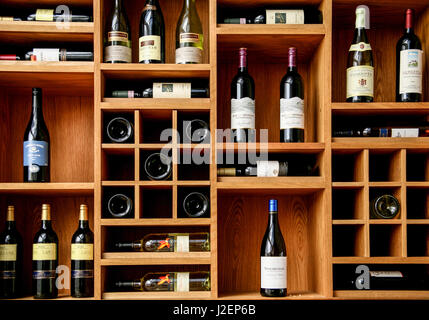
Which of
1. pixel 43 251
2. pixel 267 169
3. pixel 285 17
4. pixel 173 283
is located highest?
pixel 285 17

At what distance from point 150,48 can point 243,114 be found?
362 mm

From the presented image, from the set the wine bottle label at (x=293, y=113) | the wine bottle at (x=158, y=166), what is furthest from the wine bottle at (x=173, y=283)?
the wine bottle label at (x=293, y=113)

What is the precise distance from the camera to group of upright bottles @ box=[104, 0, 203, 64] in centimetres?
176

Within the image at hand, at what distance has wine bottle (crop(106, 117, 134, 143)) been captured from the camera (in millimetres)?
1757

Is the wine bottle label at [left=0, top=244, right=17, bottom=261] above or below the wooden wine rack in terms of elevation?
below

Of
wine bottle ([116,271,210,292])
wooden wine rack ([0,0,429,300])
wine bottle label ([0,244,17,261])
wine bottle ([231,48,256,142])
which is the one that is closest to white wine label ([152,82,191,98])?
wooden wine rack ([0,0,429,300])

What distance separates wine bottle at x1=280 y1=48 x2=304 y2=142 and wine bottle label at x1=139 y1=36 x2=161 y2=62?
1.40ft

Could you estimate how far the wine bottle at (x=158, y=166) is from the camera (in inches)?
69.1

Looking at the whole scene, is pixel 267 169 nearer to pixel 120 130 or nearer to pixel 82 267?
pixel 120 130

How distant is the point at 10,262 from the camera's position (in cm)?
175

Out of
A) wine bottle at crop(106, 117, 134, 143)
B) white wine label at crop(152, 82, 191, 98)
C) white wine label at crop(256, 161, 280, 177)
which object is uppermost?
white wine label at crop(152, 82, 191, 98)

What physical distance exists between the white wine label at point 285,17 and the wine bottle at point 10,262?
1.04 m

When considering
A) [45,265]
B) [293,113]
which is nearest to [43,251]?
[45,265]

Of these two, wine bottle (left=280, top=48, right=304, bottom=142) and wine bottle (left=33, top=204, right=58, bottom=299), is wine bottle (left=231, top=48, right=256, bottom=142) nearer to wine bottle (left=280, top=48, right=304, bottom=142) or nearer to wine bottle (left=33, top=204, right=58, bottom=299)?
wine bottle (left=280, top=48, right=304, bottom=142)
